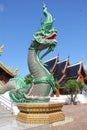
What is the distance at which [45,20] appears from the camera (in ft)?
28.4

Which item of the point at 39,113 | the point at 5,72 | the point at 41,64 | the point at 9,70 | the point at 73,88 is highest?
the point at 9,70

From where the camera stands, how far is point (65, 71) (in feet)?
108

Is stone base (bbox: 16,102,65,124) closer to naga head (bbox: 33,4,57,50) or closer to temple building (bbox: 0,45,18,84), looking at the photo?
naga head (bbox: 33,4,57,50)

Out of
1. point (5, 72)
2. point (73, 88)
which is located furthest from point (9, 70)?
point (73, 88)

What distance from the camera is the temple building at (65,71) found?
31075 millimetres

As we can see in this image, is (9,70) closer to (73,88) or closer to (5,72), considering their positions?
(5,72)

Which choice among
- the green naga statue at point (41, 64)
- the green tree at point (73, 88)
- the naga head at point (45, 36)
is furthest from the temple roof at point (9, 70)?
the naga head at point (45, 36)

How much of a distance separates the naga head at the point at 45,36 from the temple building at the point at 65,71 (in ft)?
72.0

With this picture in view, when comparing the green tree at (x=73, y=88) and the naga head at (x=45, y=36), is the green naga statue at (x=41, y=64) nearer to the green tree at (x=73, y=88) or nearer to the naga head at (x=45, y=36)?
the naga head at (x=45, y=36)

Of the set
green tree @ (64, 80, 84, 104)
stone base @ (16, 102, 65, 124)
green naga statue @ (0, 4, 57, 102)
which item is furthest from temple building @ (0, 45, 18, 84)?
stone base @ (16, 102, 65, 124)

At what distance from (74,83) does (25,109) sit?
18.9 meters

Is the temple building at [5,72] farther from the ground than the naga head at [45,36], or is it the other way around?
the temple building at [5,72]

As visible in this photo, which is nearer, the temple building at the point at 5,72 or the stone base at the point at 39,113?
the stone base at the point at 39,113

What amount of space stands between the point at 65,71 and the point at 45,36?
2474 centimetres
